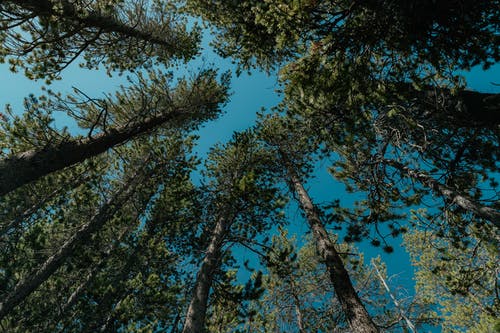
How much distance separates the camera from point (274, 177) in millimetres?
10734

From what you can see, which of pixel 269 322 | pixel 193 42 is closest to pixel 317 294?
pixel 269 322

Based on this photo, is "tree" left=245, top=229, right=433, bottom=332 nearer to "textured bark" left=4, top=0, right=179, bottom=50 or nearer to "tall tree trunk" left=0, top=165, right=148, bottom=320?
"textured bark" left=4, top=0, right=179, bottom=50

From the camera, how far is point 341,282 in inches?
198

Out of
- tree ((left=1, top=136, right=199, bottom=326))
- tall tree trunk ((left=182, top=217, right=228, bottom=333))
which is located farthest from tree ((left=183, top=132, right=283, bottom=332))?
tree ((left=1, top=136, right=199, bottom=326))

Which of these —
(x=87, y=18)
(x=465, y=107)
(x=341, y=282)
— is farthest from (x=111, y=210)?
(x=465, y=107)

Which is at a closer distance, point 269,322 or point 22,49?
point 22,49

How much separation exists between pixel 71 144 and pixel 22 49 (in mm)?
2249

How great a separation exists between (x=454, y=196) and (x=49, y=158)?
340 inches

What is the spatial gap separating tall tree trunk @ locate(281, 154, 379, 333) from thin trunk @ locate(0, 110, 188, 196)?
17.7 feet

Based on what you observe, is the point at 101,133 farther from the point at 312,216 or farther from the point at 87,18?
the point at 312,216

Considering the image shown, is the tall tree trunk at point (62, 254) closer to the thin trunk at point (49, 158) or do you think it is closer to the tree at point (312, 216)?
the thin trunk at point (49, 158)

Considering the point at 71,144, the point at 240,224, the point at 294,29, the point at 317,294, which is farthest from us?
the point at 317,294

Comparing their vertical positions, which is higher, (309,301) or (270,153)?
(270,153)

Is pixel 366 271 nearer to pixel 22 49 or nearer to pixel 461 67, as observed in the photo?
pixel 461 67
